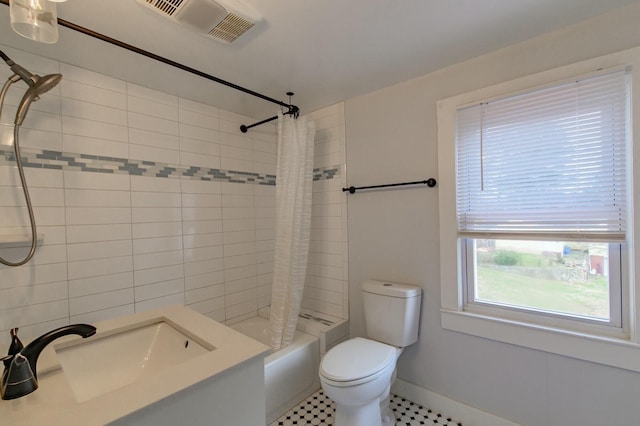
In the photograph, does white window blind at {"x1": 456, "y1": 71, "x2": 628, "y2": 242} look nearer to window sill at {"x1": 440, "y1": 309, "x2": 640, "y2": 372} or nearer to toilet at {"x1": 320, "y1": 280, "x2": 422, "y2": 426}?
window sill at {"x1": 440, "y1": 309, "x2": 640, "y2": 372}

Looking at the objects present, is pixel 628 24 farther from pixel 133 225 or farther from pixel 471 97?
pixel 133 225

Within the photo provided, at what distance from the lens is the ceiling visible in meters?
1.24

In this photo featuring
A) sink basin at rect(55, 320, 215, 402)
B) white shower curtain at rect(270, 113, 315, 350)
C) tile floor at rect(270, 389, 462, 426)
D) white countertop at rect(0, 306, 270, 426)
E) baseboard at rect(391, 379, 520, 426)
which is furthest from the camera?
white shower curtain at rect(270, 113, 315, 350)

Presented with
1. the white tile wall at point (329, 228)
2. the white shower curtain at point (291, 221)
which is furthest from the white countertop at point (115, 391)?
the white tile wall at point (329, 228)

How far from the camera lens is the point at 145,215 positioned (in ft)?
6.25

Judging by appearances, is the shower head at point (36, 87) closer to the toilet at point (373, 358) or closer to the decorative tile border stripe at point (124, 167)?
the decorative tile border stripe at point (124, 167)

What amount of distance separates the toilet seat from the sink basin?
0.69m

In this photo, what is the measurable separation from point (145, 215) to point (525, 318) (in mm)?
2374

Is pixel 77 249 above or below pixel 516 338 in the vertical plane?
above

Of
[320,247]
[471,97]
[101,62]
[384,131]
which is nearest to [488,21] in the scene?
[471,97]

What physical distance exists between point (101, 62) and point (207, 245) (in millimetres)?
1309

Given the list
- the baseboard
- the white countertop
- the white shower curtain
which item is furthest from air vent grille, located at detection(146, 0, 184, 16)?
the baseboard

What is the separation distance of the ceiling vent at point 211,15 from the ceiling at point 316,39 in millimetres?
53

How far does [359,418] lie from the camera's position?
4.97 feet
